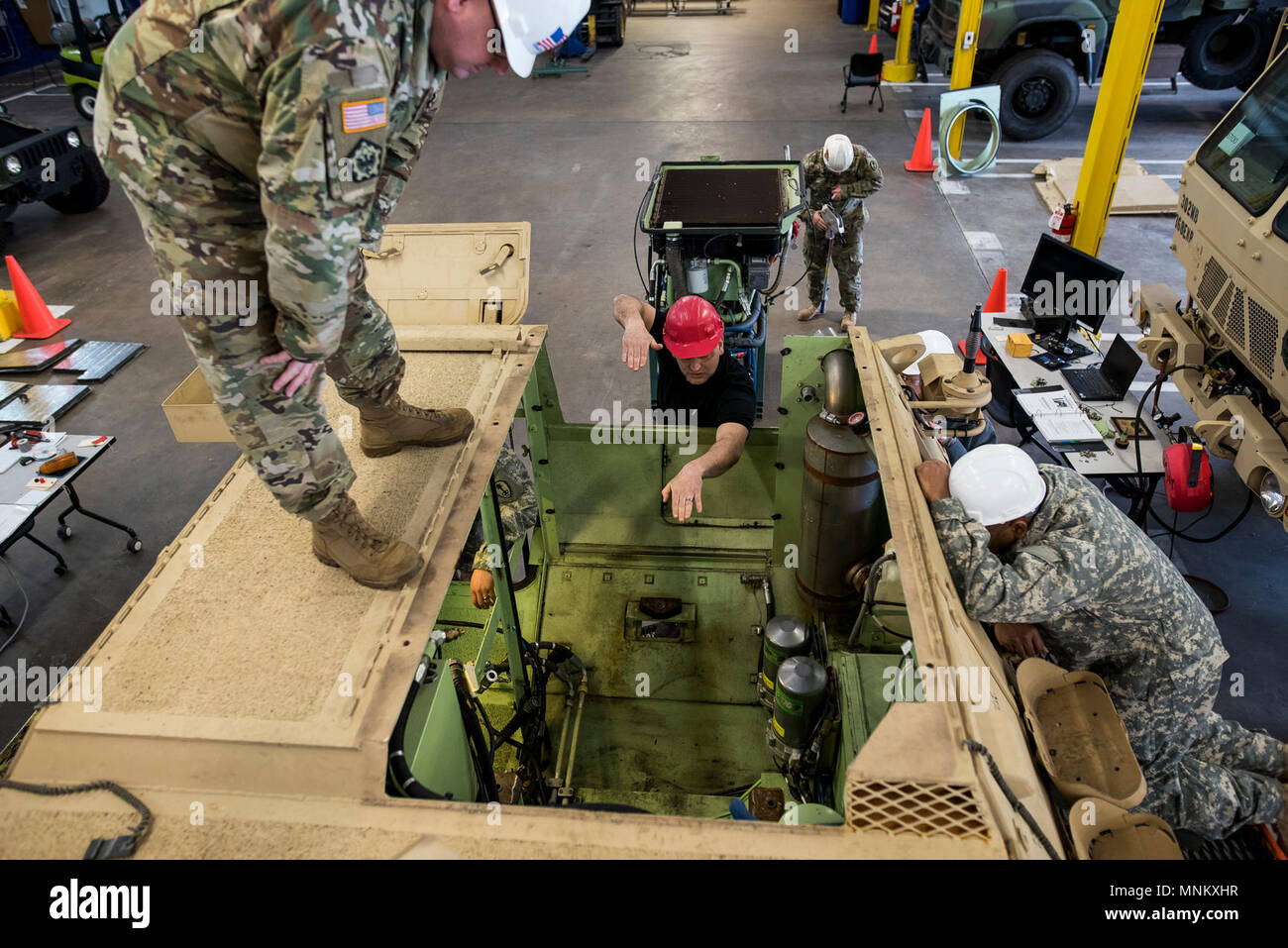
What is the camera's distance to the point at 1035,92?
9.89 m

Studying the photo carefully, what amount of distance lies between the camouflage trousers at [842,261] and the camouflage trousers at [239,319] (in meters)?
5.25

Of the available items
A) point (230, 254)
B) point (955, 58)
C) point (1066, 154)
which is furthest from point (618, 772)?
point (1066, 154)

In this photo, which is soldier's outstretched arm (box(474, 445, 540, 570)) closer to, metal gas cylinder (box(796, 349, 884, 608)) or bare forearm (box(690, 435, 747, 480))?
bare forearm (box(690, 435, 747, 480))

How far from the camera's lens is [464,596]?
3775 millimetres

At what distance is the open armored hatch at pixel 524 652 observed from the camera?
5.26 feet

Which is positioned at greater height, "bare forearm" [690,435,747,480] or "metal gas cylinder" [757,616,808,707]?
"bare forearm" [690,435,747,480]

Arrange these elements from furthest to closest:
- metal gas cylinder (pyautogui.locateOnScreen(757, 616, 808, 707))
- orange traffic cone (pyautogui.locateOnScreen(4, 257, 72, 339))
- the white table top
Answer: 1. orange traffic cone (pyautogui.locateOnScreen(4, 257, 72, 339))
2. the white table top
3. metal gas cylinder (pyautogui.locateOnScreen(757, 616, 808, 707))

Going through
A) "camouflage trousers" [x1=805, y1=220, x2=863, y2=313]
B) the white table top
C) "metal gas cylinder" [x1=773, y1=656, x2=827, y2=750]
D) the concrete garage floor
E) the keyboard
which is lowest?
the concrete garage floor

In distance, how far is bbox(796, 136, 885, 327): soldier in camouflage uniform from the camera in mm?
6445

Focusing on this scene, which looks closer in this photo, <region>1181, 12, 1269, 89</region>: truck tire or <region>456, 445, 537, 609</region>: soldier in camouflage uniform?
<region>456, 445, 537, 609</region>: soldier in camouflage uniform

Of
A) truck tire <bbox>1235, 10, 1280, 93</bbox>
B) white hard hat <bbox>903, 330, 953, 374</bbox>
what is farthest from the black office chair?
white hard hat <bbox>903, 330, 953, 374</bbox>

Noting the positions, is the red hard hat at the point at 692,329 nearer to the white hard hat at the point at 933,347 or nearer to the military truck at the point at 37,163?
the white hard hat at the point at 933,347

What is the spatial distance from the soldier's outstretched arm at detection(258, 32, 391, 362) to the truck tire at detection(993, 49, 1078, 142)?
10225mm

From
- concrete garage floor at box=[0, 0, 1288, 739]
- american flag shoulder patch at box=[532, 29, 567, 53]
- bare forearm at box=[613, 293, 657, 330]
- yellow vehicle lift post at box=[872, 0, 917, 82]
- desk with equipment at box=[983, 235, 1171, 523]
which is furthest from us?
yellow vehicle lift post at box=[872, 0, 917, 82]
